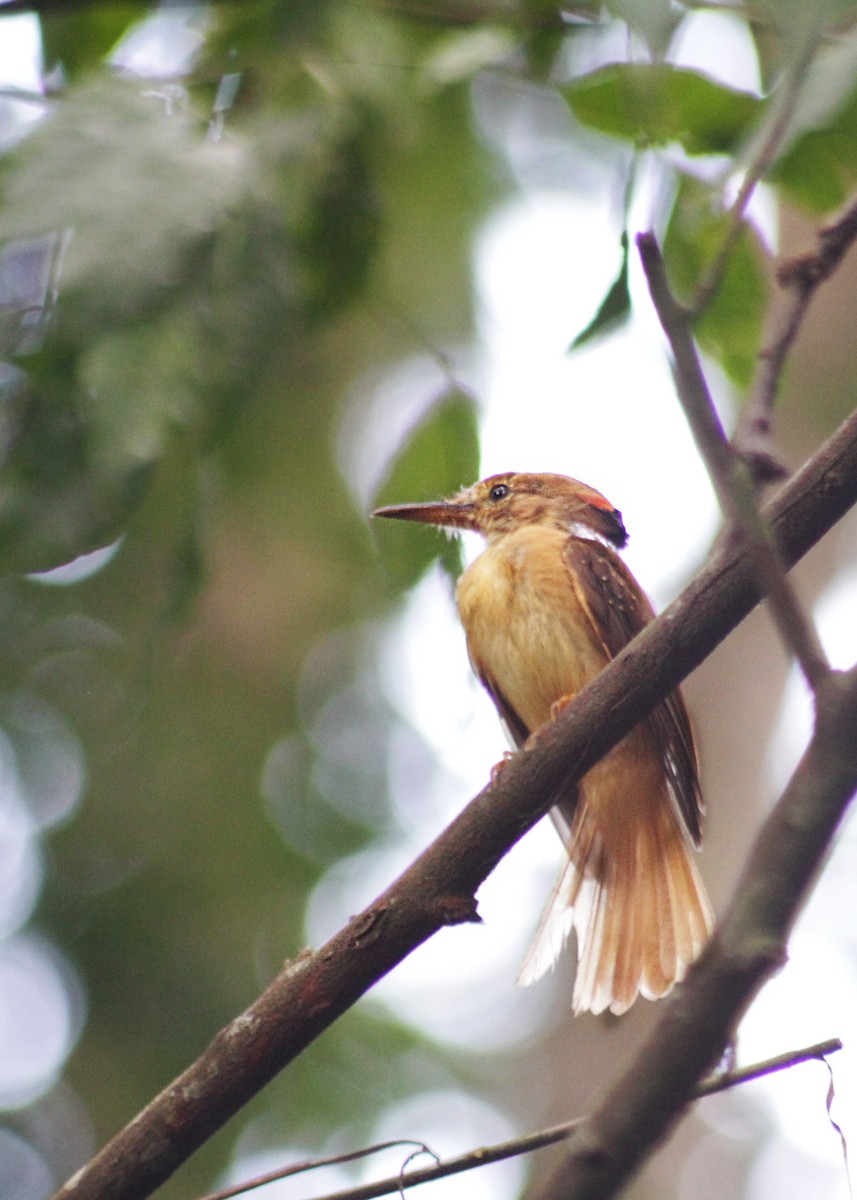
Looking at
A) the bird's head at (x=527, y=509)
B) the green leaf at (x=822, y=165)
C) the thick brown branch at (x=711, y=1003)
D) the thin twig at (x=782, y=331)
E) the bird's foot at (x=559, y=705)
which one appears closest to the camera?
the thick brown branch at (x=711, y=1003)

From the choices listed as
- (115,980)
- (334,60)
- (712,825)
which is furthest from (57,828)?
(334,60)

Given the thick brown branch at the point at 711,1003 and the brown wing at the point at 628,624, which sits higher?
the thick brown branch at the point at 711,1003

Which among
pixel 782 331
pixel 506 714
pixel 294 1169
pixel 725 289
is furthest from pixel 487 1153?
pixel 506 714

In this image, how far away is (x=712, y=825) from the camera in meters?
4.40

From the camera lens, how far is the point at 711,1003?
1.07 metres

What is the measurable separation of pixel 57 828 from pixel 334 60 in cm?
472

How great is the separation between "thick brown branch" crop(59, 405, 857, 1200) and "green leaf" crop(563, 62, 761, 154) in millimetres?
1071

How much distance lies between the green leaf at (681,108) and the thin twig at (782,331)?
1.97 feet

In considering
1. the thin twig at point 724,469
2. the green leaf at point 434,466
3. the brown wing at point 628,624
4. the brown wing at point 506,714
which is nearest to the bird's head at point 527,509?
the brown wing at point 628,624

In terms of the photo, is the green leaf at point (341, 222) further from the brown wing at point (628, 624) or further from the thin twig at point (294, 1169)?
the thin twig at point (294, 1169)

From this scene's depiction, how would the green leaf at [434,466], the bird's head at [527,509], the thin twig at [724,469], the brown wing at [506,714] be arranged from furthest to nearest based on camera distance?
the bird's head at [527,509] → the brown wing at [506,714] → the green leaf at [434,466] → the thin twig at [724,469]

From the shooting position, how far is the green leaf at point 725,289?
2463mm

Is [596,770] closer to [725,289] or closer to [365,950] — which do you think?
[725,289]

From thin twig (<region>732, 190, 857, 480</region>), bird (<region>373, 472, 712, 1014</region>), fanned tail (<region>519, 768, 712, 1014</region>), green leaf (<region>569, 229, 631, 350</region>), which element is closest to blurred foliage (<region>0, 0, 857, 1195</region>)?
green leaf (<region>569, 229, 631, 350</region>)
